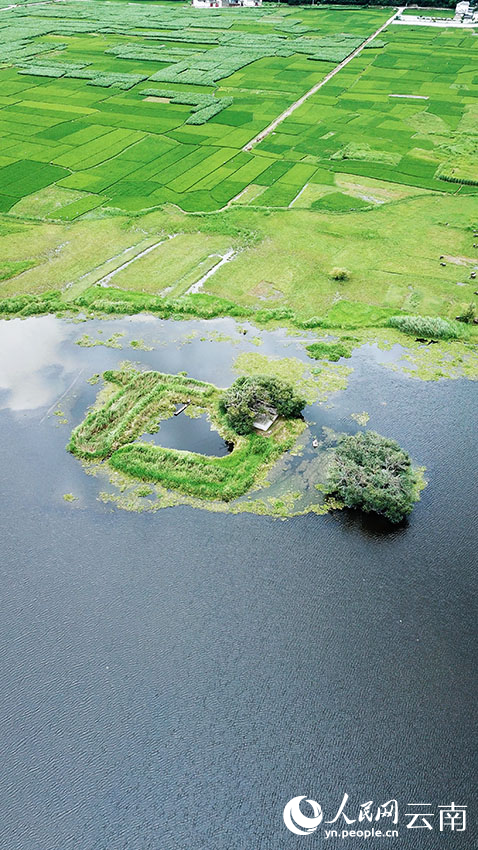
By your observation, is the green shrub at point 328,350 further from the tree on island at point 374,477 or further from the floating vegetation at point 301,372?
the tree on island at point 374,477

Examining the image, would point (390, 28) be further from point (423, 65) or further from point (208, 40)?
point (208, 40)

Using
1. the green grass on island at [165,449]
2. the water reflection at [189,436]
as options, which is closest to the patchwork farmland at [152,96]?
the green grass on island at [165,449]

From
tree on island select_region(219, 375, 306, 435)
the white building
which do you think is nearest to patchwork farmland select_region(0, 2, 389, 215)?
the white building

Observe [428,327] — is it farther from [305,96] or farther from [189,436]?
[305,96]

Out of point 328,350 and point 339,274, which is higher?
point 339,274

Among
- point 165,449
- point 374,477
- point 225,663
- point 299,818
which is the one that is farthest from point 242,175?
point 299,818

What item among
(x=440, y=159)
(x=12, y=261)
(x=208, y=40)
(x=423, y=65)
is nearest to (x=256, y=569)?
(x=12, y=261)
